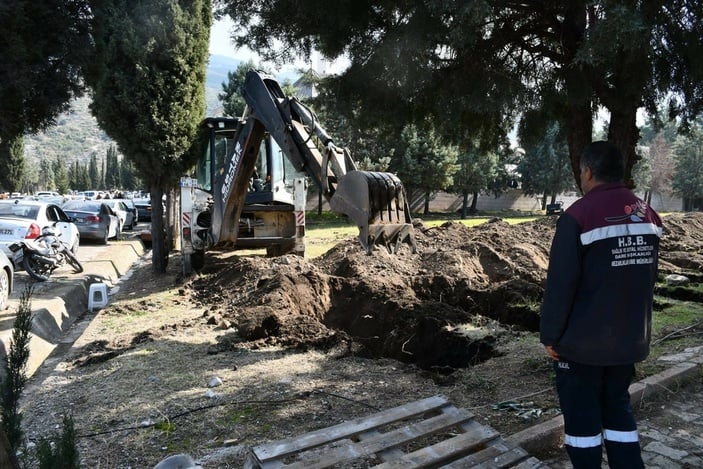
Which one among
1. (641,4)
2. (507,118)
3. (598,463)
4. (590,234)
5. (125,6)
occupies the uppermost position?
(125,6)

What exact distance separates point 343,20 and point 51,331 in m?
7.00

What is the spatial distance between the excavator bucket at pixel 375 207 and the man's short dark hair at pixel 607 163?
2.57 metres

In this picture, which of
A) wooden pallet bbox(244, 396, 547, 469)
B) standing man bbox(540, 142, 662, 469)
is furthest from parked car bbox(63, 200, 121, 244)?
standing man bbox(540, 142, 662, 469)

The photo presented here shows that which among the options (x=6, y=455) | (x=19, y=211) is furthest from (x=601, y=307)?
(x=19, y=211)

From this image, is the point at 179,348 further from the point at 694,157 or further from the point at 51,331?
the point at 694,157

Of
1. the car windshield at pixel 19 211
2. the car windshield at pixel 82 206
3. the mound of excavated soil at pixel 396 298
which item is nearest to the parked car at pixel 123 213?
the car windshield at pixel 82 206

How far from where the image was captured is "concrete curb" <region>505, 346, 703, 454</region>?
385 centimetres

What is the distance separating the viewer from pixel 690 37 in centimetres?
407

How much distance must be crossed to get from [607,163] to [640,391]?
2.52 meters

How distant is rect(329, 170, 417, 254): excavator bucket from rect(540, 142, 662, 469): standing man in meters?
2.53

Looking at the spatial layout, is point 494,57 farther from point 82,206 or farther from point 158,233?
point 82,206

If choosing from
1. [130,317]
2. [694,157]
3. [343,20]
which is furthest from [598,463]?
[694,157]

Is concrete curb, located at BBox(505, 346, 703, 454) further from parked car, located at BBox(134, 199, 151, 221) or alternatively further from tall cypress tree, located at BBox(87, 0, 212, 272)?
parked car, located at BBox(134, 199, 151, 221)

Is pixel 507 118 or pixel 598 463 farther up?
pixel 507 118
